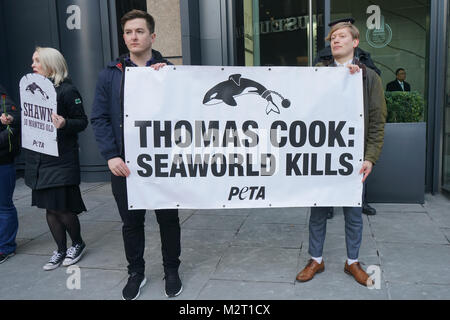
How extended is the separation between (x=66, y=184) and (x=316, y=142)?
228cm

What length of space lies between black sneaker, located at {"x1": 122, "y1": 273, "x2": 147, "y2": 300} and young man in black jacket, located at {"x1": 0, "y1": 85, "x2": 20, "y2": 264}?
5.31ft

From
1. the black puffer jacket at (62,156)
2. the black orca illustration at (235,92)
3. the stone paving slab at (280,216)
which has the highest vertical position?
the black orca illustration at (235,92)

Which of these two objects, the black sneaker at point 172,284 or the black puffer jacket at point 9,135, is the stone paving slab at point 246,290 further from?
the black puffer jacket at point 9,135

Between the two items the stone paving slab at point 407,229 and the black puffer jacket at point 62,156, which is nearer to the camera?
the black puffer jacket at point 62,156

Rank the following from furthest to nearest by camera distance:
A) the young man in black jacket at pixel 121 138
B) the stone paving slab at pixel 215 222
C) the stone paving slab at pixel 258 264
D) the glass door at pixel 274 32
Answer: the glass door at pixel 274 32 < the stone paving slab at pixel 215 222 < the stone paving slab at pixel 258 264 < the young man in black jacket at pixel 121 138

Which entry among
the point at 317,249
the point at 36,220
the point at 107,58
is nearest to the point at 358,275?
the point at 317,249

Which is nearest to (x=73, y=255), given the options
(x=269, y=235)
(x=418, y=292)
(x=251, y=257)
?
(x=251, y=257)

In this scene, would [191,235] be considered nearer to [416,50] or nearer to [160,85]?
[160,85]

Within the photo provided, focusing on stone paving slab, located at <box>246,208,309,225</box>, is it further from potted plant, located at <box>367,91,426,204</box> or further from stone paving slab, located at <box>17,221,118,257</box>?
stone paving slab, located at <box>17,221,118,257</box>

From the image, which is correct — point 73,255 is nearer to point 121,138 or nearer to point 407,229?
point 121,138

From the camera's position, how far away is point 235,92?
336 cm

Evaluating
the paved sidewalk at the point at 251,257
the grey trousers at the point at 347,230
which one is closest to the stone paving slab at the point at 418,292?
the paved sidewalk at the point at 251,257

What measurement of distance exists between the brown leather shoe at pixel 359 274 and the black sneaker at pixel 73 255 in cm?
250

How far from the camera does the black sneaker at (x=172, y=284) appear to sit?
3396mm
